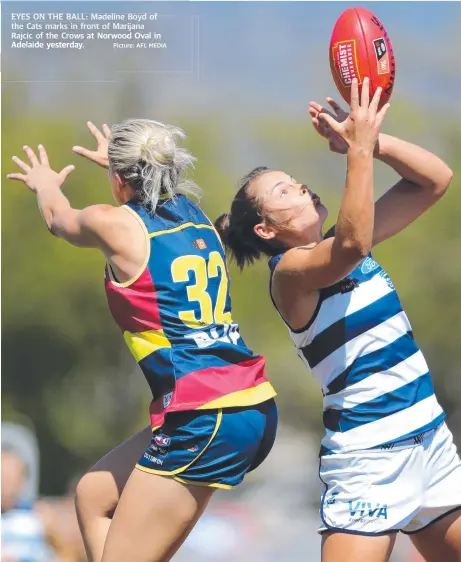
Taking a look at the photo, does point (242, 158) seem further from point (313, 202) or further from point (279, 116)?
point (313, 202)

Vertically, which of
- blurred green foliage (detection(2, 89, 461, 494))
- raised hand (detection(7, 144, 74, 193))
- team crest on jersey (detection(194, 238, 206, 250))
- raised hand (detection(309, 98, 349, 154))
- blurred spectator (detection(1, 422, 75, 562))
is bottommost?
blurred spectator (detection(1, 422, 75, 562))

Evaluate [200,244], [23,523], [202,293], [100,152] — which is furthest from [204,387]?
[23,523]

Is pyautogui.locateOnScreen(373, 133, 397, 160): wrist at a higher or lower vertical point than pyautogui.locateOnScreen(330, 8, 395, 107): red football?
lower

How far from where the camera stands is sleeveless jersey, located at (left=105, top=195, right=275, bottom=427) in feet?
8.82

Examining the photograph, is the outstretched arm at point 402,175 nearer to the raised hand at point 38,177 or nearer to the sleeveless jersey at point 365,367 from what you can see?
the sleeveless jersey at point 365,367

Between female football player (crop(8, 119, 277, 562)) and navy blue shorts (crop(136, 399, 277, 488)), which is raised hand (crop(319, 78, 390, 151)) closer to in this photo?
female football player (crop(8, 119, 277, 562))

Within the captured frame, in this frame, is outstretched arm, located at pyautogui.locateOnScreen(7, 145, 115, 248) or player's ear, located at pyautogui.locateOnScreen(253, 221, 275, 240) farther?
player's ear, located at pyautogui.locateOnScreen(253, 221, 275, 240)

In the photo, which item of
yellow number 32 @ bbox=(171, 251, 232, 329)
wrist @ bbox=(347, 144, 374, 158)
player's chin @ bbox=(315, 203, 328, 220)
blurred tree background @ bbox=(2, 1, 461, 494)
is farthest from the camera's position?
blurred tree background @ bbox=(2, 1, 461, 494)

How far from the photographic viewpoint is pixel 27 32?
5453 millimetres

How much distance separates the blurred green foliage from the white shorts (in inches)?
117

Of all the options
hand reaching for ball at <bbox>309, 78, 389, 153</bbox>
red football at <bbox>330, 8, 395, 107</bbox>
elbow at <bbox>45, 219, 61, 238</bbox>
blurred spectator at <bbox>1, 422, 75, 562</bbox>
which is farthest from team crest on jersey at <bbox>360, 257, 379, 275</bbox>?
blurred spectator at <bbox>1, 422, 75, 562</bbox>

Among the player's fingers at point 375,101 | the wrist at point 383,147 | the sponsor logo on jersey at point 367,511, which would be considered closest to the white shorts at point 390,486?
the sponsor logo on jersey at point 367,511

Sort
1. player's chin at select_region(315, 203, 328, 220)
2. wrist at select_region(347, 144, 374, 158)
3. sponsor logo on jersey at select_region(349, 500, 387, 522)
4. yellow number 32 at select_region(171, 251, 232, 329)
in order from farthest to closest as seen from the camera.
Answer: player's chin at select_region(315, 203, 328, 220)
yellow number 32 at select_region(171, 251, 232, 329)
sponsor logo on jersey at select_region(349, 500, 387, 522)
wrist at select_region(347, 144, 374, 158)

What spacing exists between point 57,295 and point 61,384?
0.60 meters
